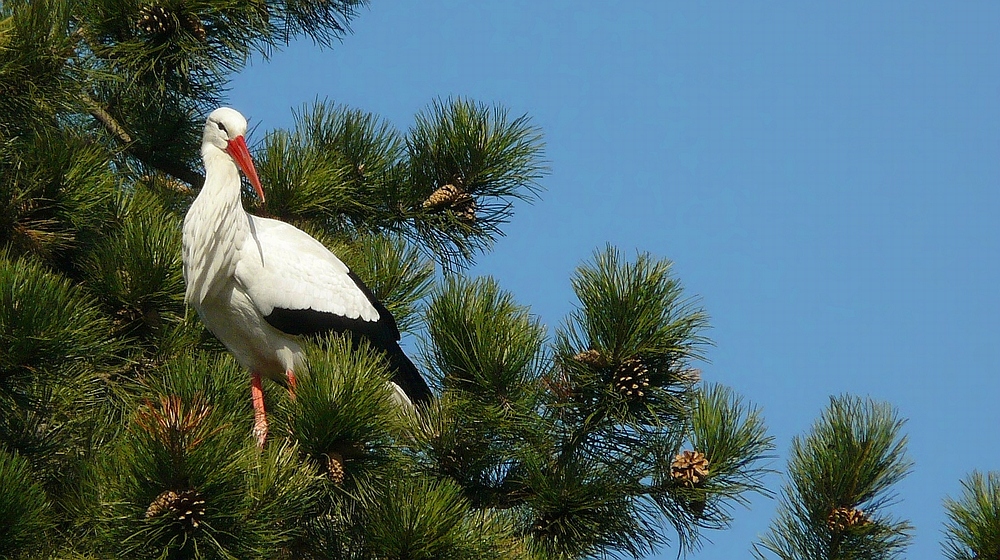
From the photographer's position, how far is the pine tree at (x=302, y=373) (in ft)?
13.0

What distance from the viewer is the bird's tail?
573 centimetres

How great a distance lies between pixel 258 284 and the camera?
560 cm

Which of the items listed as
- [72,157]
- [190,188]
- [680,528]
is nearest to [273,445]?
[680,528]

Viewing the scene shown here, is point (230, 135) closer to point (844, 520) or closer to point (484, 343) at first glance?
point (484, 343)

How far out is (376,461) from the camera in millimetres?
4199

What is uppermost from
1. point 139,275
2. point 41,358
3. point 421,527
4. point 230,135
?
point 230,135

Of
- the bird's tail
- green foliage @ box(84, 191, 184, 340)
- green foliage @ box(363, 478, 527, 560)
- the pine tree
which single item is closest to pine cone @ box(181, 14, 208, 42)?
the pine tree

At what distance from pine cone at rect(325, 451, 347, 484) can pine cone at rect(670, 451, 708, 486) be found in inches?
48.2

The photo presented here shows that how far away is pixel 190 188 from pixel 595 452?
307cm

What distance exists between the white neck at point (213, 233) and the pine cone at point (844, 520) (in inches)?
98.5

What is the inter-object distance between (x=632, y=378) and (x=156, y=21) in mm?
2584

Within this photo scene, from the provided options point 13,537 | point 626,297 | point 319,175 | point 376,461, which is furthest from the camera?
point 319,175

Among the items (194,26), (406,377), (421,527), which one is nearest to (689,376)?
(421,527)

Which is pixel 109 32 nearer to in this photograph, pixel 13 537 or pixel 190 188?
pixel 190 188
